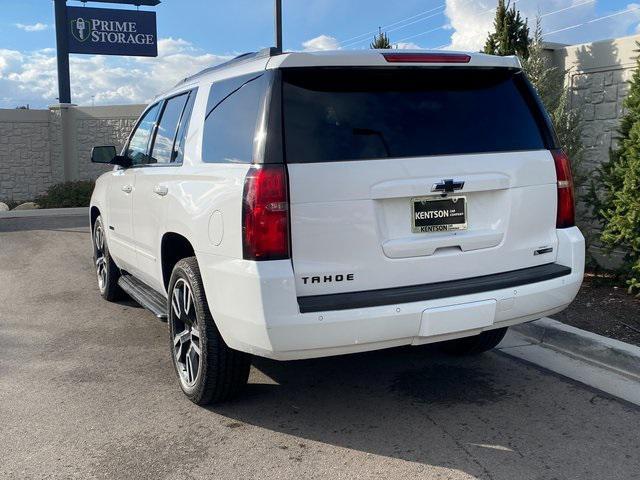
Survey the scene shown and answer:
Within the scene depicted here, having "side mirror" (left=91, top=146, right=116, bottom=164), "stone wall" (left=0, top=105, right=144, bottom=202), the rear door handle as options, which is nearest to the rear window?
the rear door handle

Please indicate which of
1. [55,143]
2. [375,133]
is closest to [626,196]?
[375,133]

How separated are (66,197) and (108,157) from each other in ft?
37.9

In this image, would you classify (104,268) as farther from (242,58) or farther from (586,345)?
(586,345)

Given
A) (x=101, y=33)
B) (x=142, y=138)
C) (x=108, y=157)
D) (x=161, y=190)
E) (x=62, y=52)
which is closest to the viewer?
(x=161, y=190)

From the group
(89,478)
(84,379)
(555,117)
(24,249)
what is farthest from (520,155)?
(24,249)

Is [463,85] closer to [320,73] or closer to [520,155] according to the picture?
[520,155]

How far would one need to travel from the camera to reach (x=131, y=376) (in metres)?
4.60

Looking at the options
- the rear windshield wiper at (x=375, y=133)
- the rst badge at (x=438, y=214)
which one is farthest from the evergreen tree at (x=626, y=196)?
the rear windshield wiper at (x=375, y=133)

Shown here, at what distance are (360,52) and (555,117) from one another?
4.39m

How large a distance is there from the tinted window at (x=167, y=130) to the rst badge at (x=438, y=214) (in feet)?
6.42

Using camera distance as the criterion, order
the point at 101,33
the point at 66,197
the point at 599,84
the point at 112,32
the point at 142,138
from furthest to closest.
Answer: the point at 112,32, the point at 101,33, the point at 66,197, the point at 599,84, the point at 142,138

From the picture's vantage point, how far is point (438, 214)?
3.43m

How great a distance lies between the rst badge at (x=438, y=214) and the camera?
3379 mm

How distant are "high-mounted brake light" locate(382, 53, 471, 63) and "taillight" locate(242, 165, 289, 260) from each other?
88 cm
